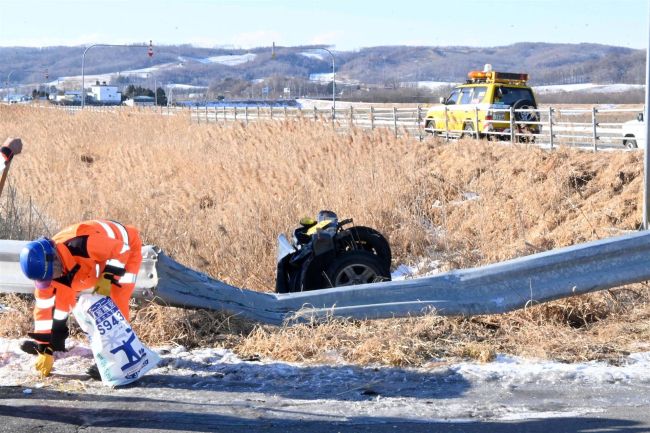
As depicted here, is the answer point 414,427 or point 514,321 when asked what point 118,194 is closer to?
point 514,321

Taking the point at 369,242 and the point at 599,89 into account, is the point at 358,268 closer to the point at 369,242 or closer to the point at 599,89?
the point at 369,242

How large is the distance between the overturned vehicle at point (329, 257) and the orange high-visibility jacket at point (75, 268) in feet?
7.49

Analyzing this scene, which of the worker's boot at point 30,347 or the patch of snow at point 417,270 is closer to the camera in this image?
the worker's boot at point 30,347

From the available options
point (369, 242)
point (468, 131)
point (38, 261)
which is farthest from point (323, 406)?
point (468, 131)

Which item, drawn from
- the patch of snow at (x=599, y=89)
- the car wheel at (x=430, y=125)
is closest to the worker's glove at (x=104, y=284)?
the car wheel at (x=430, y=125)

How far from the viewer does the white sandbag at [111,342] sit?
5.71 metres

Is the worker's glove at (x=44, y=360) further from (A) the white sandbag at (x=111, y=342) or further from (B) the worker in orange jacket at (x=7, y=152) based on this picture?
(B) the worker in orange jacket at (x=7, y=152)

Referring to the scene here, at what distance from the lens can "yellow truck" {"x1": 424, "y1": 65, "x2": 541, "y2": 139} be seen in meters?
21.6

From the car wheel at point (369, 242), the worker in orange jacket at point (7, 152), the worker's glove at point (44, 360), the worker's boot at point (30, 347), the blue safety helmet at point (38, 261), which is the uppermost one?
the worker in orange jacket at point (7, 152)

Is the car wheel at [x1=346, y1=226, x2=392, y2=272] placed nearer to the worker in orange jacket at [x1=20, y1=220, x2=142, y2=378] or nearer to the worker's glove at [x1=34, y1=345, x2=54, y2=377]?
the worker in orange jacket at [x1=20, y1=220, x2=142, y2=378]

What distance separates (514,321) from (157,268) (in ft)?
8.80

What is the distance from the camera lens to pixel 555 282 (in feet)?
22.0

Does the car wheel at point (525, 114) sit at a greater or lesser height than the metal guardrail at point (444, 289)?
greater

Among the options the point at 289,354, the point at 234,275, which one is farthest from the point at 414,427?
the point at 234,275
